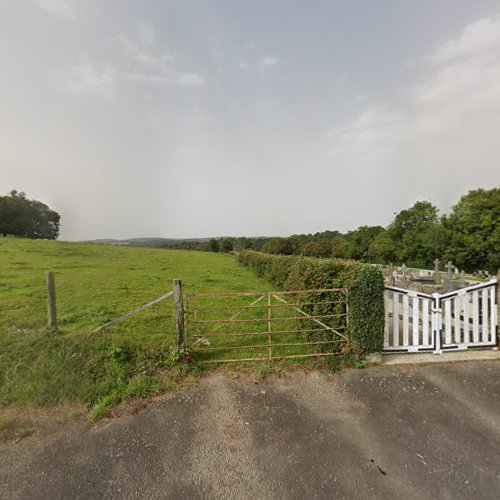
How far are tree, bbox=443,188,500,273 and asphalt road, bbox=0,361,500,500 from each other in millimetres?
36971

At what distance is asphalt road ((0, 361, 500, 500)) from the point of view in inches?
106

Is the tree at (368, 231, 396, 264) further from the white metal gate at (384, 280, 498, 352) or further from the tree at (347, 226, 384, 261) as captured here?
the white metal gate at (384, 280, 498, 352)

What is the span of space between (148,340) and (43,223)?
92113 mm

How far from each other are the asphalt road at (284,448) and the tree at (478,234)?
3697 centimetres

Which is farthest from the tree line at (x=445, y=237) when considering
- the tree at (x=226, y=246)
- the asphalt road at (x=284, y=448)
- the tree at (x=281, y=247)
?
the tree at (x=226, y=246)

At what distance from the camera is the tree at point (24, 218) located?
183 feet

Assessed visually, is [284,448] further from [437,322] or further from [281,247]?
[281,247]

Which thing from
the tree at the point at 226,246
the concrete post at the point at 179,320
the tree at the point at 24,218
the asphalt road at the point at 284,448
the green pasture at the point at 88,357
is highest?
the tree at the point at 24,218

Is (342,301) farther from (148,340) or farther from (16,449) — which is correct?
(16,449)

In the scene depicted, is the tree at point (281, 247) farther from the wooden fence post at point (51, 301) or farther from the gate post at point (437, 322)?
the wooden fence post at point (51, 301)

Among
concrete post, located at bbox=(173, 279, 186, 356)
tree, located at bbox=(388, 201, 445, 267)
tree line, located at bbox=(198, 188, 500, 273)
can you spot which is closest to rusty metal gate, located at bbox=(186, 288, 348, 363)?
concrete post, located at bbox=(173, 279, 186, 356)

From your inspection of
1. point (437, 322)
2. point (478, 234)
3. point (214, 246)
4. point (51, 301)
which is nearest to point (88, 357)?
point (51, 301)

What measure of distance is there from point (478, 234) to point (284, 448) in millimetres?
41672

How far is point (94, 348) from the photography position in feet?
15.9
